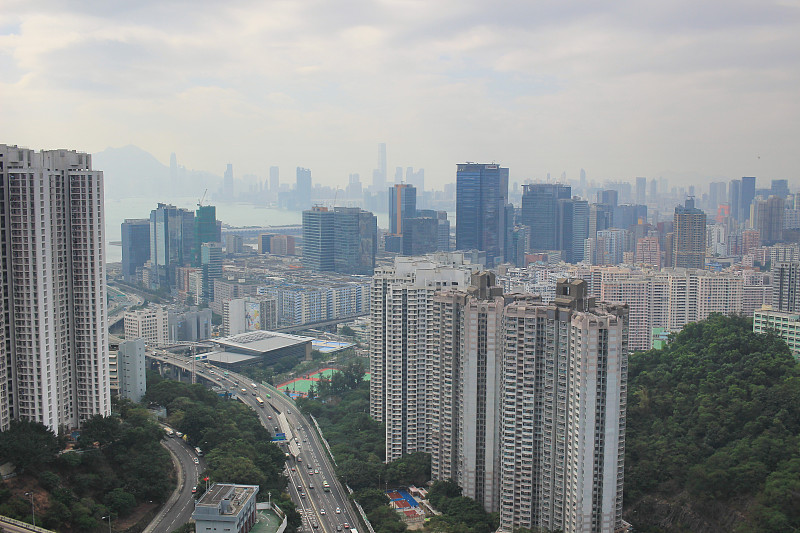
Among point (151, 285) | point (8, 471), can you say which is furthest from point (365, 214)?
point (8, 471)

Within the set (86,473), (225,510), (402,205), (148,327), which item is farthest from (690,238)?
(86,473)

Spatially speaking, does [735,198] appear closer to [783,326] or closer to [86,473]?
[783,326]

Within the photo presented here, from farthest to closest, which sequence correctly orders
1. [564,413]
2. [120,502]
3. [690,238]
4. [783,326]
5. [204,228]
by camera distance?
[204,228] → [690,238] → [783,326] → [120,502] → [564,413]

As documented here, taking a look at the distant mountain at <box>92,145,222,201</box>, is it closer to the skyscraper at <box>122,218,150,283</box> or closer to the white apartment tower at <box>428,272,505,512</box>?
the skyscraper at <box>122,218,150,283</box>

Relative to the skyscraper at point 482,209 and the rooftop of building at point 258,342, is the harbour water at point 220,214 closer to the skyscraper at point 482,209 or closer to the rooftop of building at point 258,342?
the skyscraper at point 482,209

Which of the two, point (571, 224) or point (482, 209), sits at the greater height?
point (482, 209)

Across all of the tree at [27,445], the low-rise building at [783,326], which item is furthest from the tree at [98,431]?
the low-rise building at [783,326]
